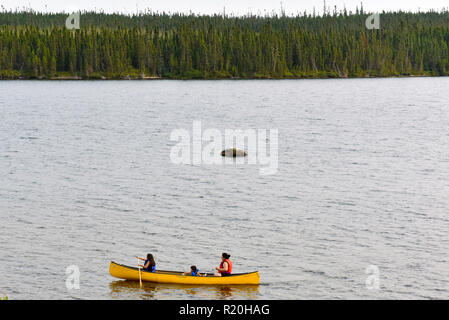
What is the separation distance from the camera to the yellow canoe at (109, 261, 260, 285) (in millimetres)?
34344

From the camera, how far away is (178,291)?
111 ft

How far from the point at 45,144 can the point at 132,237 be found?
2069 inches

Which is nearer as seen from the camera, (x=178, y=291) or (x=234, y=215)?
(x=178, y=291)

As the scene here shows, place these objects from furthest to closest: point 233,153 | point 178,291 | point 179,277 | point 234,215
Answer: point 233,153, point 234,215, point 179,277, point 178,291

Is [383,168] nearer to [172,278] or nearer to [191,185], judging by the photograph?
[191,185]

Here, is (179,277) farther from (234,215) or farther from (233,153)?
(233,153)

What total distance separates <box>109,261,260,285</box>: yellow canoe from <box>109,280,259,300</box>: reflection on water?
0.26 meters

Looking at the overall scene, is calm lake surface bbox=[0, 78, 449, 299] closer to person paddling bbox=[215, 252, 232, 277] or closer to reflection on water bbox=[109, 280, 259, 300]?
reflection on water bbox=[109, 280, 259, 300]

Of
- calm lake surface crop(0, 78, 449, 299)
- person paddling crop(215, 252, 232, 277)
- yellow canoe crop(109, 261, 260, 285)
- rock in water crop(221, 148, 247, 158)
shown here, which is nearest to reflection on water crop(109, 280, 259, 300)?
calm lake surface crop(0, 78, 449, 299)

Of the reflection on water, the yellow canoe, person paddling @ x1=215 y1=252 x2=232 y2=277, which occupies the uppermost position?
person paddling @ x1=215 y1=252 x2=232 y2=277

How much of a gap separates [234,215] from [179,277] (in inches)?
610

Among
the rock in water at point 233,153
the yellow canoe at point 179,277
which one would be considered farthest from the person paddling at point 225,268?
the rock in water at point 233,153

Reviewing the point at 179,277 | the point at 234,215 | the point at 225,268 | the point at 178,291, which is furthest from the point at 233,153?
the point at 178,291

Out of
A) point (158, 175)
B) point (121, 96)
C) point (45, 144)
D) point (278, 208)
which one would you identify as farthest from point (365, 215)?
point (121, 96)
